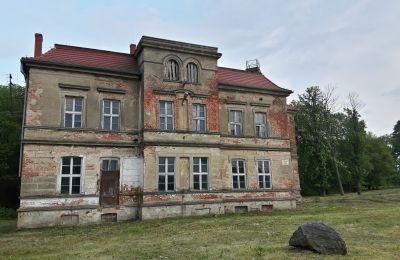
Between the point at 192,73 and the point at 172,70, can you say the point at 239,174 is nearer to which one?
the point at 192,73

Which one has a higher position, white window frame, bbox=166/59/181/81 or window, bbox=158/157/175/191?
white window frame, bbox=166/59/181/81

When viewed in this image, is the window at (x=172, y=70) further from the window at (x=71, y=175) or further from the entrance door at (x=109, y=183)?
the window at (x=71, y=175)

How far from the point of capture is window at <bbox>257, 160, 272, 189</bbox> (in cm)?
2267

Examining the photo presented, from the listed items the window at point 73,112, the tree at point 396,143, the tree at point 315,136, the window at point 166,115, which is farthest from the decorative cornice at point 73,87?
the tree at point 396,143

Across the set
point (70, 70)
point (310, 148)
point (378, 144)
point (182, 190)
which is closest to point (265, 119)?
point (182, 190)

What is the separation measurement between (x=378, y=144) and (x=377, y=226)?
54.7 meters

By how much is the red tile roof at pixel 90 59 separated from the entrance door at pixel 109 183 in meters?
5.33

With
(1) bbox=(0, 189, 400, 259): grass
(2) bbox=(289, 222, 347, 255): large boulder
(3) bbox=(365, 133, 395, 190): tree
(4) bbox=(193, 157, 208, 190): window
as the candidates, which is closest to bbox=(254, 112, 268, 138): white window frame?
(4) bbox=(193, 157, 208, 190): window

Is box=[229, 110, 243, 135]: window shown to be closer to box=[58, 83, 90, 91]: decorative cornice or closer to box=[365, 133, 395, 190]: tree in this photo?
box=[58, 83, 90, 91]: decorative cornice

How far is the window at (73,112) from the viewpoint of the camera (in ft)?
60.1

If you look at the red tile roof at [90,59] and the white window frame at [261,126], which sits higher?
the red tile roof at [90,59]

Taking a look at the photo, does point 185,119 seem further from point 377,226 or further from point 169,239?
point 377,226

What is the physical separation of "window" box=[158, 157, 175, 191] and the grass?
288 centimetres

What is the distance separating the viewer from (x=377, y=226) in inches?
514
